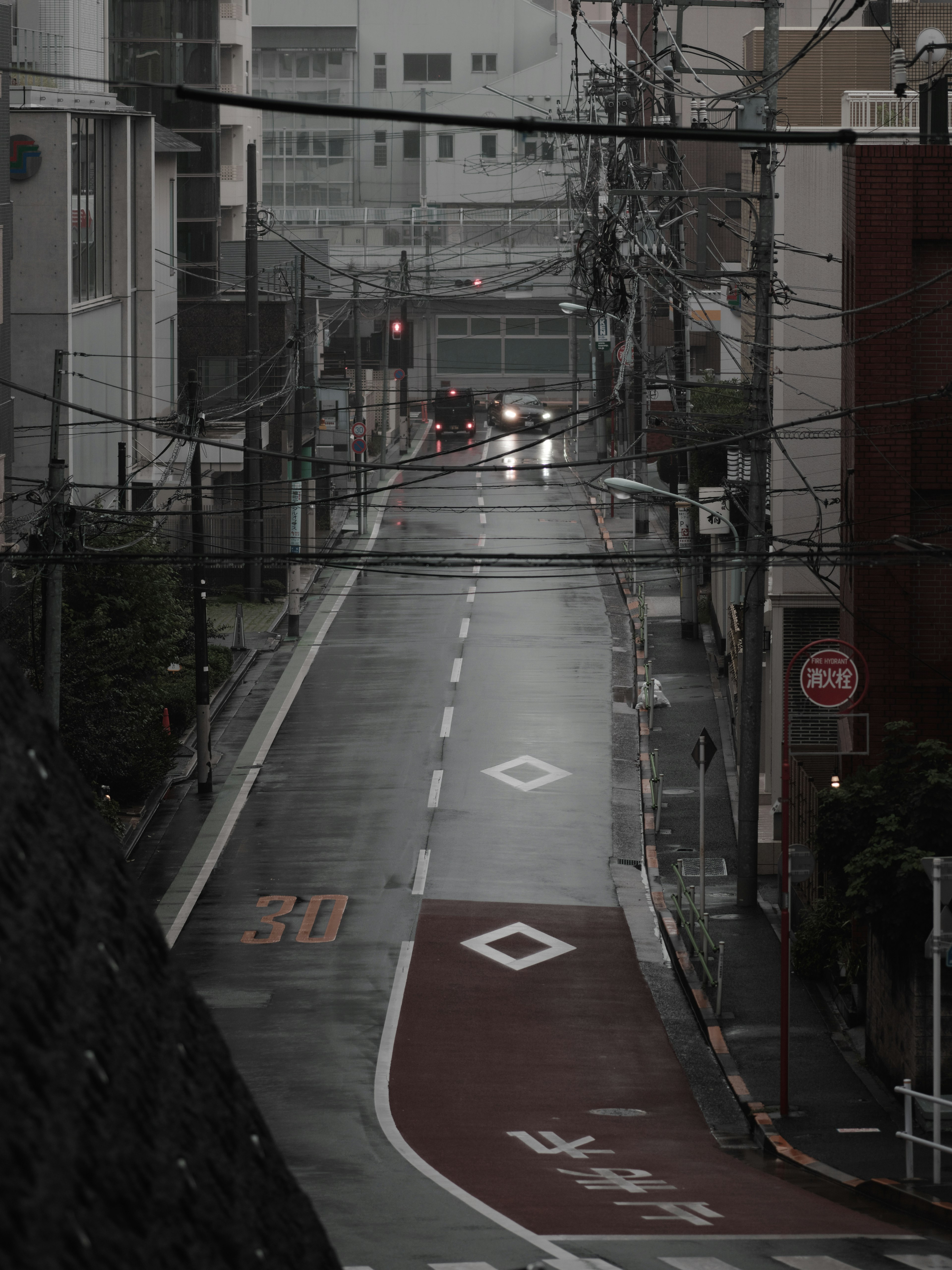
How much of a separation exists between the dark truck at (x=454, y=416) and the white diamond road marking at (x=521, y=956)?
5429 centimetres

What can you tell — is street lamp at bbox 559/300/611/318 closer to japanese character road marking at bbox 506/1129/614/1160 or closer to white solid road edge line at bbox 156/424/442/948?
white solid road edge line at bbox 156/424/442/948

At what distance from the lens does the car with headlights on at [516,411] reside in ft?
274

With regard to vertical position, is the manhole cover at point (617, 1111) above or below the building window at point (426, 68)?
below

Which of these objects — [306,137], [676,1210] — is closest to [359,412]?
[676,1210]

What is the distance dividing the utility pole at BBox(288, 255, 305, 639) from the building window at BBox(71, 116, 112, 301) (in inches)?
Result: 212

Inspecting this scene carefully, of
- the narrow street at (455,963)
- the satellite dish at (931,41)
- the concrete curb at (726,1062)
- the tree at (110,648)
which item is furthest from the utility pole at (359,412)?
the satellite dish at (931,41)

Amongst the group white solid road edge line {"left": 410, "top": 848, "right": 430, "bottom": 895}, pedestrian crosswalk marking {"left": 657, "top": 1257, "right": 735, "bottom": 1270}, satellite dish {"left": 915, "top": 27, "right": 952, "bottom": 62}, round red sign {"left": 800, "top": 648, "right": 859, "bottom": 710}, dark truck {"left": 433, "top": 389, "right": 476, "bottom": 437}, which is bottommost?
white solid road edge line {"left": 410, "top": 848, "right": 430, "bottom": 895}

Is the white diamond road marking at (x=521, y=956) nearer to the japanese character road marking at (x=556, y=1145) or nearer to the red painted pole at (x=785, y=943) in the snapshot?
the red painted pole at (x=785, y=943)

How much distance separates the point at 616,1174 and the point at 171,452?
35.3 meters

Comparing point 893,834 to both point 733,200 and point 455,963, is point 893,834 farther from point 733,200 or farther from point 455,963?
point 733,200

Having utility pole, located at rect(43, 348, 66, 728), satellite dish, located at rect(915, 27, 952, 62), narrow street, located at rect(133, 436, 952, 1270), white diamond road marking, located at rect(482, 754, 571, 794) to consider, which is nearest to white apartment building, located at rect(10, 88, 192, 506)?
narrow street, located at rect(133, 436, 952, 1270)

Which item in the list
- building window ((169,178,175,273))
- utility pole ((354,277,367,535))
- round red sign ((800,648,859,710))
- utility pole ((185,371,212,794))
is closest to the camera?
round red sign ((800,648,859,710))

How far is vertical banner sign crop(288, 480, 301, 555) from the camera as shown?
47.4m

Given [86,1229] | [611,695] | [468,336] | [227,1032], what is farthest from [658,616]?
[468,336]
